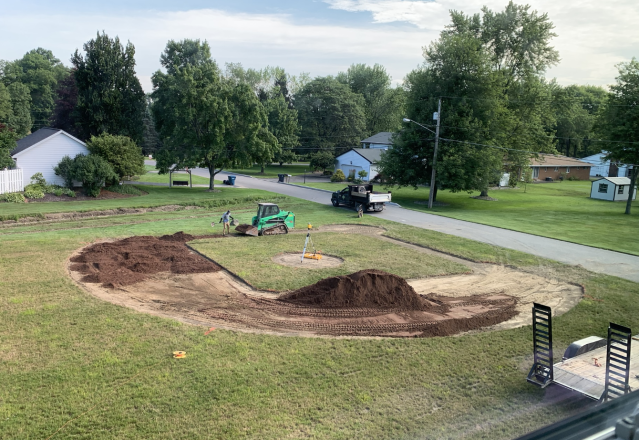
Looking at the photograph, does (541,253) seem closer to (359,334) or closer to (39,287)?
(359,334)

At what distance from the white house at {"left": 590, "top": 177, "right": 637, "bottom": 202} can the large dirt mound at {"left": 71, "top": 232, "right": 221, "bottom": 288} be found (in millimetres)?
43598

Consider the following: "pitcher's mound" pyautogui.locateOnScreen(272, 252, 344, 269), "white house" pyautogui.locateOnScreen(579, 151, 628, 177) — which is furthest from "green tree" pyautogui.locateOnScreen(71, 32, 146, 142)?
"white house" pyautogui.locateOnScreen(579, 151, 628, 177)

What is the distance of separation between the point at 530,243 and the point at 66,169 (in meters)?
34.2

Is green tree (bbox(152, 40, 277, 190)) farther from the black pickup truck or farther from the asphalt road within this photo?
the black pickup truck

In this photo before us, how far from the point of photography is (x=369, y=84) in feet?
271

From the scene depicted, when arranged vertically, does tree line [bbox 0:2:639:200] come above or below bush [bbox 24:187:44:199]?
above

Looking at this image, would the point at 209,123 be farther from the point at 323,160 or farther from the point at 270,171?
the point at 270,171

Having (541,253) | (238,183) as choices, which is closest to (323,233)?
(541,253)

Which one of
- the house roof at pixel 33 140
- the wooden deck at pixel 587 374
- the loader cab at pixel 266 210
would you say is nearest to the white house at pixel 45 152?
the house roof at pixel 33 140

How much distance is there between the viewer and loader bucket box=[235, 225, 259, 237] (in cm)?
2377

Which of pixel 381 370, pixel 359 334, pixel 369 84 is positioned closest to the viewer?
pixel 381 370

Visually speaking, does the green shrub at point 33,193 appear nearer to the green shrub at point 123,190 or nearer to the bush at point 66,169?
the bush at point 66,169

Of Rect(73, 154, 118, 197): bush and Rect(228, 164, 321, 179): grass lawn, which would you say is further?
Rect(228, 164, 321, 179): grass lawn

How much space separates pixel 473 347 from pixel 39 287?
1303 cm
